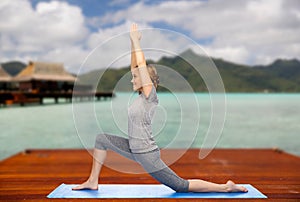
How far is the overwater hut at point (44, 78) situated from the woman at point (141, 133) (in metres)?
30.6

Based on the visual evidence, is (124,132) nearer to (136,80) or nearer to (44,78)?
(136,80)

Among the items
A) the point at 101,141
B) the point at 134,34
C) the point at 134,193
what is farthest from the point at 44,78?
the point at 134,34

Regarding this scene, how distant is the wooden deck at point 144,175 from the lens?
325 cm

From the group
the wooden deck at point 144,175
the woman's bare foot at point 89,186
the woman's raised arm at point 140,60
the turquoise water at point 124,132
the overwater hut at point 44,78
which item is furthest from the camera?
the overwater hut at point 44,78

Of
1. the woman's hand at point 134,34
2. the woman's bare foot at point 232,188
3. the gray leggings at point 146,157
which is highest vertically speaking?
the woman's hand at point 134,34

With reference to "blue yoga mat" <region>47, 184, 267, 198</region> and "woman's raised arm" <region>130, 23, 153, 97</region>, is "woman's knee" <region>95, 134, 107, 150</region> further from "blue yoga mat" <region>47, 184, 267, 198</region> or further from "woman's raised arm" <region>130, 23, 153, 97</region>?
"woman's raised arm" <region>130, 23, 153, 97</region>

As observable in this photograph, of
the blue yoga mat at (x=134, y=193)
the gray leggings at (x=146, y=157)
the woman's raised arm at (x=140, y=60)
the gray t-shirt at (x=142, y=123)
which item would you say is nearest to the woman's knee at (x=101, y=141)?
the gray leggings at (x=146, y=157)

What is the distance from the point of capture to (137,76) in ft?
8.54

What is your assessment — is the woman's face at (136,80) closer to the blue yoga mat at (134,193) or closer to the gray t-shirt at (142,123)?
the gray t-shirt at (142,123)

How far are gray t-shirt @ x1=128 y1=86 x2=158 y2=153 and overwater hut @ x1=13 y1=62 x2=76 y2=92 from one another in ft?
101

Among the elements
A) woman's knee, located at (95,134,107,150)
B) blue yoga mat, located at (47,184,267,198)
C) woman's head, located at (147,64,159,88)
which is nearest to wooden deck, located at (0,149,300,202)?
blue yoga mat, located at (47,184,267,198)

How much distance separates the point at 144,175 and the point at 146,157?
1.27 meters

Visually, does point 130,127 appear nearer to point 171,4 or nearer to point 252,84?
point 171,4

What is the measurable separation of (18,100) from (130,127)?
79.3 feet
